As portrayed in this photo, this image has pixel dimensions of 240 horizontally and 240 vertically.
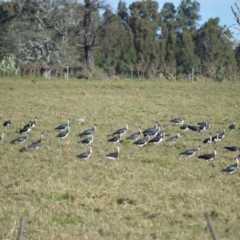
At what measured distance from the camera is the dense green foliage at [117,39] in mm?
45406

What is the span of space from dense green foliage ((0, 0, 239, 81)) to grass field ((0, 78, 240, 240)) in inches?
638

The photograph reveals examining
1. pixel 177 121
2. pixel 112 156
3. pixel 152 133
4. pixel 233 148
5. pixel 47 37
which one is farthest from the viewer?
pixel 47 37

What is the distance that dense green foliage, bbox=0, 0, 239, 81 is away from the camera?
45.4 meters

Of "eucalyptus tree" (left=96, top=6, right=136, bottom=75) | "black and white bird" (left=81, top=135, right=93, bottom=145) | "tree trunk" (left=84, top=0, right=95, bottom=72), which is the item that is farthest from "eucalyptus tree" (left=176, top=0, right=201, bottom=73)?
"black and white bird" (left=81, top=135, right=93, bottom=145)

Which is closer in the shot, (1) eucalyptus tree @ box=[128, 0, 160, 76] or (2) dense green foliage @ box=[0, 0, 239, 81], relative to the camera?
(2) dense green foliage @ box=[0, 0, 239, 81]

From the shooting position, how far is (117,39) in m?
53.2

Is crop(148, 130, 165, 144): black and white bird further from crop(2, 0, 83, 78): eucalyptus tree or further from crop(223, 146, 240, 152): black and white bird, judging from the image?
crop(2, 0, 83, 78): eucalyptus tree

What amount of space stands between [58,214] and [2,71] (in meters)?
35.0

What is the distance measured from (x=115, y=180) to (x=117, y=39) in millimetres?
42380

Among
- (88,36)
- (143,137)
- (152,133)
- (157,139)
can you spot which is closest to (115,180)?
(157,139)

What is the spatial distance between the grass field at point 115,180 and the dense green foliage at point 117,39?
16.2 metres

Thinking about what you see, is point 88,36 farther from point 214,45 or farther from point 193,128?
point 193,128

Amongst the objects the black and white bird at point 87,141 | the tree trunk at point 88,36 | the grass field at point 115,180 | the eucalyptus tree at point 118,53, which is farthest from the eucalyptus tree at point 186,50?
the black and white bird at point 87,141

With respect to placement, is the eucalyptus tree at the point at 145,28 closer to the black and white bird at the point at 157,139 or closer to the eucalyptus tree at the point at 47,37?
the eucalyptus tree at the point at 47,37
